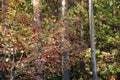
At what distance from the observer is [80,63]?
19766mm

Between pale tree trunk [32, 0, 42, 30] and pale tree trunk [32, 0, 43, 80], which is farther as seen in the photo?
pale tree trunk [32, 0, 42, 30]

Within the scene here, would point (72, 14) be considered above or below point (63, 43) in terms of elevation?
above

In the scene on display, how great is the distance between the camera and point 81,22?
64.6ft

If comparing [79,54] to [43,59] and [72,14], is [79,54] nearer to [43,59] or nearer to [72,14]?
[72,14]

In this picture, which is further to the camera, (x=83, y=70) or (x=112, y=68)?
(x=83, y=70)

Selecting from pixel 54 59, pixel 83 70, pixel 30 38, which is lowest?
pixel 83 70

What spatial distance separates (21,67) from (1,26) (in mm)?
1364

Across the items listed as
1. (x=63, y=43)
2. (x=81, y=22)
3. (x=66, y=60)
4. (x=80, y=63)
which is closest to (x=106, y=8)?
(x=81, y=22)

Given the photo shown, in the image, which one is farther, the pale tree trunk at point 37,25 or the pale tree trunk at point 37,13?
the pale tree trunk at point 37,13

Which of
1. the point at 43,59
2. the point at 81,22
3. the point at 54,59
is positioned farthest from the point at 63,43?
the point at 81,22

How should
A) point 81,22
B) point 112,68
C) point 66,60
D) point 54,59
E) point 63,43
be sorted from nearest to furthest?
1. point 54,59
2. point 63,43
3. point 66,60
4. point 112,68
5. point 81,22

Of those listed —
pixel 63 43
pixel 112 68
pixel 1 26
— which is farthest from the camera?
pixel 112 68

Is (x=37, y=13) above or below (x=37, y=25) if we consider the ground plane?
above

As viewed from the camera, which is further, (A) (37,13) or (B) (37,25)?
(A) (37,13)
